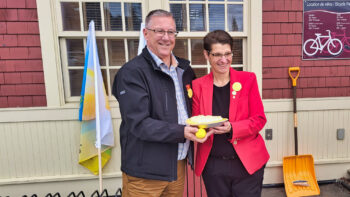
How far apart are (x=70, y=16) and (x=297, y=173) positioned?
3.53 meters

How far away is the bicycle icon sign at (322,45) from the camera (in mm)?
2607

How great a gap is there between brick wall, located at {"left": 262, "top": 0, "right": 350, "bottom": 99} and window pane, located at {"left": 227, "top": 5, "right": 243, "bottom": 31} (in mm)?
290

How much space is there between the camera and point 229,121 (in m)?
1.31

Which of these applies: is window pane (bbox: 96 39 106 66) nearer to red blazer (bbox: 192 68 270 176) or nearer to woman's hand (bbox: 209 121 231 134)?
red blazer (bbox: 192 68 270 176)

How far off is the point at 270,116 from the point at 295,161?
0.69 m

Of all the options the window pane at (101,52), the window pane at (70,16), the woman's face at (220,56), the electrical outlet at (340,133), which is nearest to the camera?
the woman's face at (220,56)

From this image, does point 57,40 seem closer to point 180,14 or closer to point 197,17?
point 180,14

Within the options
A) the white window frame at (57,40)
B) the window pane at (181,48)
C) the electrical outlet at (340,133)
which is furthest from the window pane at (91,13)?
the electrical outlet at (340,133)

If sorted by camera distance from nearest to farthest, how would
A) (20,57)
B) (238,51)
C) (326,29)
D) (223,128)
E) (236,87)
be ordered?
(223,128)
(236,87)
(20,57)
(326,29)
(238,51)

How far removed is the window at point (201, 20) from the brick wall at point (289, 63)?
0.31 metres

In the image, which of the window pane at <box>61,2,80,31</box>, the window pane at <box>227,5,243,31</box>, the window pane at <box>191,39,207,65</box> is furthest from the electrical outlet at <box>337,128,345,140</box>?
the window pane at <box>61,2,80,31</box>

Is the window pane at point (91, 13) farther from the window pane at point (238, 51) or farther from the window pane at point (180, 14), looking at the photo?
the window pane at point (238, 51)

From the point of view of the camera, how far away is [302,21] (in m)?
2.57

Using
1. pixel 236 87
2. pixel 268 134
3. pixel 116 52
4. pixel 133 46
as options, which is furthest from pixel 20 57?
pixel 268 134
